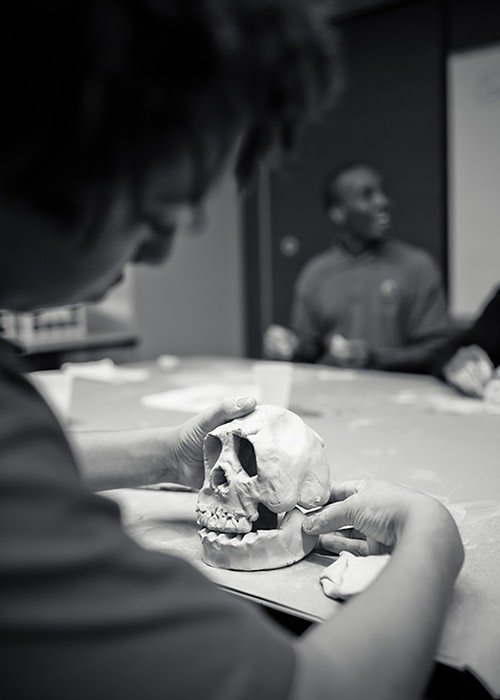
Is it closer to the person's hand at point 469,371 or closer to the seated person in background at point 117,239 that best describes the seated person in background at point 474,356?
the person's hand at point 469,371

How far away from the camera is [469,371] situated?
6.37 ft

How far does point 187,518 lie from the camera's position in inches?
42.2

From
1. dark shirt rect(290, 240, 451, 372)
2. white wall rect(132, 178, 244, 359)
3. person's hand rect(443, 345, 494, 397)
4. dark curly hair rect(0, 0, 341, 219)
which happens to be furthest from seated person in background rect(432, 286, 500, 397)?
white wall rect(132, 178, 244, 359)

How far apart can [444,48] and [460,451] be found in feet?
10.3

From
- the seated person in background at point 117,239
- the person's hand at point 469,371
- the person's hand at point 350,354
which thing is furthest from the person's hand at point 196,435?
the person's hand at point 350,354

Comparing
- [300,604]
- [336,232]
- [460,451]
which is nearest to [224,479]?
[300,604]

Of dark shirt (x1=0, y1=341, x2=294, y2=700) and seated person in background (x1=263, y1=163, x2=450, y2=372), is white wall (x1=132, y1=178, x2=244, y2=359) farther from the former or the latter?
dark shirt (x1=0, y1=341, x2=294, y2=700)

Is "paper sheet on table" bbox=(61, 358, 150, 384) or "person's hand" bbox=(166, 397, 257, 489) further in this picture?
"paper sheet on table" bbox=(61, 358, 150, 384)

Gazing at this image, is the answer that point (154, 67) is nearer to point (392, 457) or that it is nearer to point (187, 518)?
point (187, 518)

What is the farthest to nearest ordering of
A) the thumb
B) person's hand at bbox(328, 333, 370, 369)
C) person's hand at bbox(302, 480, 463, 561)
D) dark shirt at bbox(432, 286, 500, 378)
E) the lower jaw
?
person's hand at bbox(328, 333, 370, 369)
dark shirt at bbox(432, 286, 500, 378)
the thumb
the lower jaw
person's hand at bbox(302, 480, 463, 561)

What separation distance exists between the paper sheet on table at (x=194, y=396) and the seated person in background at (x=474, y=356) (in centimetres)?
58

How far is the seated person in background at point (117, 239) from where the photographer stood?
0.40m

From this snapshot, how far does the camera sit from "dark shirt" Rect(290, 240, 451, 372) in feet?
11.4

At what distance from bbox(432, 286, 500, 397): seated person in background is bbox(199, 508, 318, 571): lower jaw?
1136 millimetres
